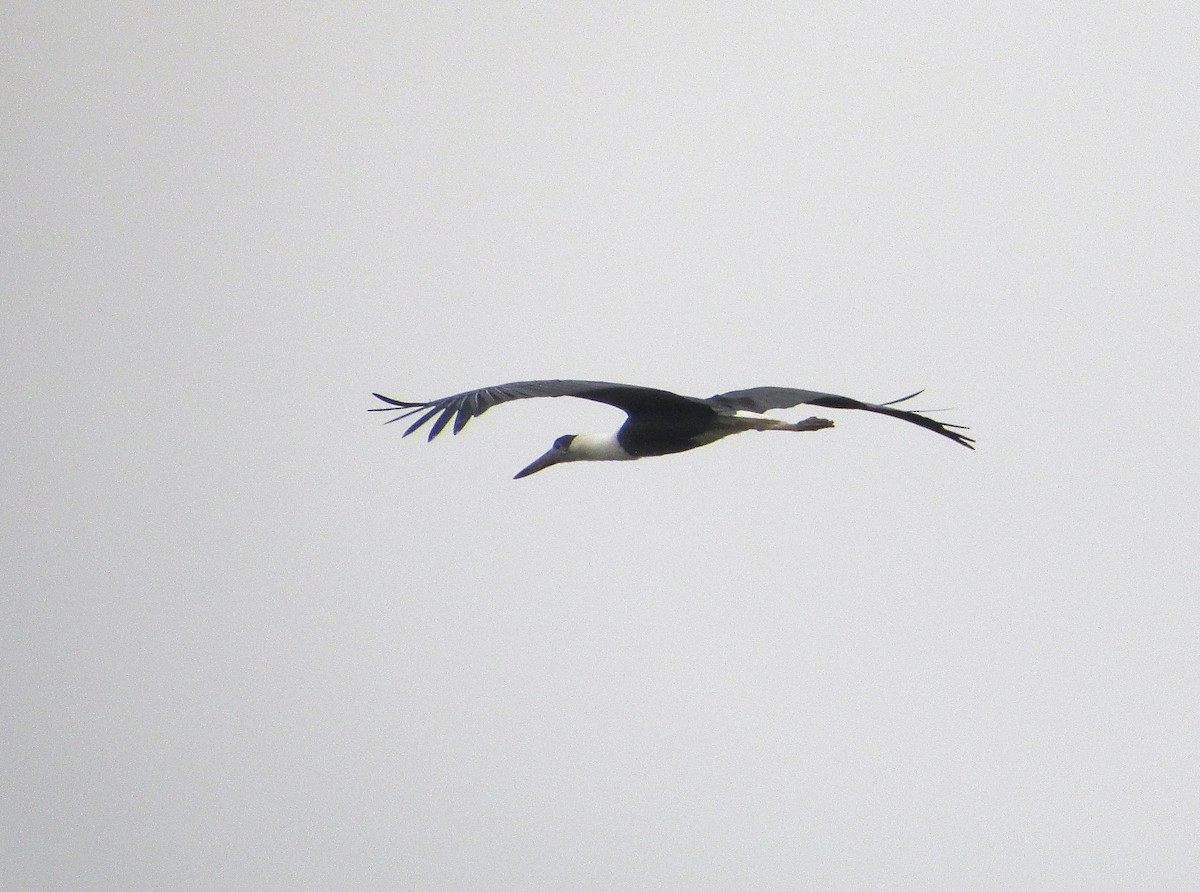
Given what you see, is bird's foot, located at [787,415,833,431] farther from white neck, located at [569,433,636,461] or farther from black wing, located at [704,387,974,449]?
white neck, located at [569,433,636,461]

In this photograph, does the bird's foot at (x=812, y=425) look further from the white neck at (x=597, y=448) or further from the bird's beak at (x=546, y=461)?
the bird's beak at (x=546, y=461)

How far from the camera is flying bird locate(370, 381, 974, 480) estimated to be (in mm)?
8469

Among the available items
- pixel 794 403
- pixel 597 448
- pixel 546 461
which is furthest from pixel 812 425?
pixel 546 461

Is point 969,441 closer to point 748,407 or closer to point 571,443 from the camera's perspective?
point 748,407

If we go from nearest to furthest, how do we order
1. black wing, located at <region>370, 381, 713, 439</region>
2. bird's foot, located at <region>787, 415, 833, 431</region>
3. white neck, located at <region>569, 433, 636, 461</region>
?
black wing, located at <region>370, 381, 713, 439</region>, bird's foot, located at <region>787, 415, 833, 431</region>, white neck, located at <region>569, 433, 636, 461</region>

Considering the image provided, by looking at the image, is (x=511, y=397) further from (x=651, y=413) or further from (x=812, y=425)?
(x=812, y=425)

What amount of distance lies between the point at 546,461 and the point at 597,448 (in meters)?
0.47

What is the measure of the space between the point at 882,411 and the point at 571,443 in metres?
2.48

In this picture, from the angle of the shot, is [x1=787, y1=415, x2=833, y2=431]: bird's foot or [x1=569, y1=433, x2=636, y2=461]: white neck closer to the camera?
[x1=787, y1=415, x2=833, y2=431]: bird's foot

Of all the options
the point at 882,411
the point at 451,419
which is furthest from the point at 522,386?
the point at 882,411

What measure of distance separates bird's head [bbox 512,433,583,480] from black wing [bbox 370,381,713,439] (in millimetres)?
1331

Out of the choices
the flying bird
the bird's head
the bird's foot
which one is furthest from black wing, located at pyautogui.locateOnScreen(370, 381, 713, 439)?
the bird's head

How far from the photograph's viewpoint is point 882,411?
8.90 m

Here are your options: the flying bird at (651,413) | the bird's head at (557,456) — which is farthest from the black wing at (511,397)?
the bird's head at (557,456)
